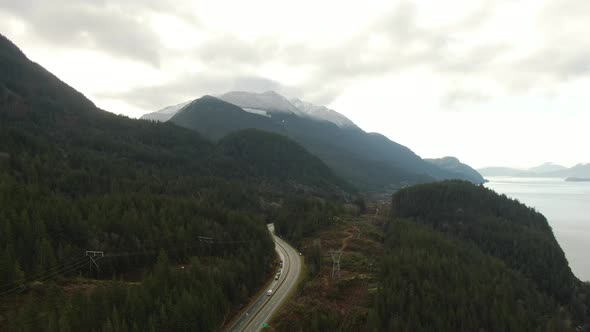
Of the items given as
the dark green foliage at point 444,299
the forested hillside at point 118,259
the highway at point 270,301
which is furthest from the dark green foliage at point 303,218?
the dark green foliage at point 444,299

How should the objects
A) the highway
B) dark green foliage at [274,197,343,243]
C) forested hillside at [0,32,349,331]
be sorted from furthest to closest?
dark green foliage at [274,197,343,243] → the highway → forested hillside at [0,32,349,331]

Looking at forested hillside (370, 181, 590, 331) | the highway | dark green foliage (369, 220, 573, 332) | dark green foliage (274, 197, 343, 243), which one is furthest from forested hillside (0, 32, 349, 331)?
forested hillside (370, 181, 590, 331)

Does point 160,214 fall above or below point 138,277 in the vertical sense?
above

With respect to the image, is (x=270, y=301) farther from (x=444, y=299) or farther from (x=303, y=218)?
(x=303, y=218)

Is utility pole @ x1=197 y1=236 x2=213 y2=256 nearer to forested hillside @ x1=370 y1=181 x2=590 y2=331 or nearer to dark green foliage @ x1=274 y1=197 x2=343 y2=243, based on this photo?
dark green foliage @ x1=274 y1=197 x2=343 y2=243

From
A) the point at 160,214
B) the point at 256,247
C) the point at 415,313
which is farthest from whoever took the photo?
the point at 160,214

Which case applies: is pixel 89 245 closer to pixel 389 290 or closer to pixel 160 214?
pixel 160 214

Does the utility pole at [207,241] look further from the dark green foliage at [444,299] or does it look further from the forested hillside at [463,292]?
the forested hillside at [463,292]

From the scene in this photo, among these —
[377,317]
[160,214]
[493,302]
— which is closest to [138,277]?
[160,214]
